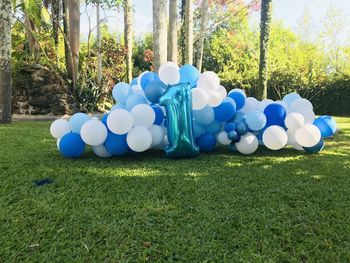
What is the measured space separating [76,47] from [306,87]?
10.8 m

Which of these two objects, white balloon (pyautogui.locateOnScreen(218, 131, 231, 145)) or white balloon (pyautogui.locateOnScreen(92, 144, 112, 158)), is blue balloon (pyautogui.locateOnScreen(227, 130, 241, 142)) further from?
white balloon (pyautogui.locateOnScreen(92, 144, 112, 158))

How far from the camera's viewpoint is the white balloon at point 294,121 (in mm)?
4523

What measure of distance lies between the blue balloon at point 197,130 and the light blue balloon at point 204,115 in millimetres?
68

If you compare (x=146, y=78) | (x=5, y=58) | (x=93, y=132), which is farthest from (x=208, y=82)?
(x=5, y=58)

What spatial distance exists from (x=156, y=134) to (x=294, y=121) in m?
1.75

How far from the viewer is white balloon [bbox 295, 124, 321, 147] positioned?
14.6 ft

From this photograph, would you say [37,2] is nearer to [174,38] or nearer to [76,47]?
[76,47]

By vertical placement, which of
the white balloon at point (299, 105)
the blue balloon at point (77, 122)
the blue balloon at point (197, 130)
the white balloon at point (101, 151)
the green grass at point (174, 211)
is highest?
the white balloon at point (299, 105)

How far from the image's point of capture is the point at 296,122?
14.9ft

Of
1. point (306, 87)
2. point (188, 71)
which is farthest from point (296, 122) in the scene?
point (306, 87)

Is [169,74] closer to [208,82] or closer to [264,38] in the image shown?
[208,82]

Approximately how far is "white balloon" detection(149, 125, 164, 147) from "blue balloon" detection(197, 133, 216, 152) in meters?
0.58

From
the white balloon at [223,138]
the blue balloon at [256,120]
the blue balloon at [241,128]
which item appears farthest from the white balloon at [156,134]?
the blue balloon at [256,120]

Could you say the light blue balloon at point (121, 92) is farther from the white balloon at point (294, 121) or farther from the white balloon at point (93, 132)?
the white balloon at point (294, 121)
